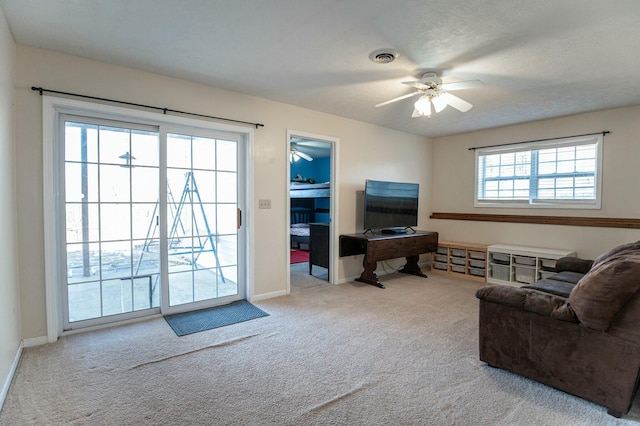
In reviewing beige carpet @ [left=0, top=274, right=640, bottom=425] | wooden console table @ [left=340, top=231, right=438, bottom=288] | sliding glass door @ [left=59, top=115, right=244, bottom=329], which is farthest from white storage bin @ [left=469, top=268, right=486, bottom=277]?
sliding glass door @ [left=59, top=115, right=244, bottom=329]

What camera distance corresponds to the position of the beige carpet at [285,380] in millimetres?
1758

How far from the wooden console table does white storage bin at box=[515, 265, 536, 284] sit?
3.87 ft

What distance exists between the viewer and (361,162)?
4.67m

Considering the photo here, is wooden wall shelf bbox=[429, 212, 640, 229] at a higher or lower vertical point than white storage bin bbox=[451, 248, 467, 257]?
higher

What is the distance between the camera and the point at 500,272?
4.54 metres

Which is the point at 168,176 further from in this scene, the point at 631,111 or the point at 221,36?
the point at 631,111

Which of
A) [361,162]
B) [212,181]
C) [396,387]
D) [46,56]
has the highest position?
[46,56]

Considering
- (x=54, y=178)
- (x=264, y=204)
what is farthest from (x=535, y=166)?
(x=54, y=178)

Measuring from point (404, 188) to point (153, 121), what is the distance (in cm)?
350

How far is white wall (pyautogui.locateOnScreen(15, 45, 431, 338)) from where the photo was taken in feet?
8.11

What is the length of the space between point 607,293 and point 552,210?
3.23 m

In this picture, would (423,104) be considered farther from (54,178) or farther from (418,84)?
(54,178)

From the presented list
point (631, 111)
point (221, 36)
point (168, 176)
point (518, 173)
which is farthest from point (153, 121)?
point (631, 111)

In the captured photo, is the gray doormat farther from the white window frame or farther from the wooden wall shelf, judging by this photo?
the white window frame
